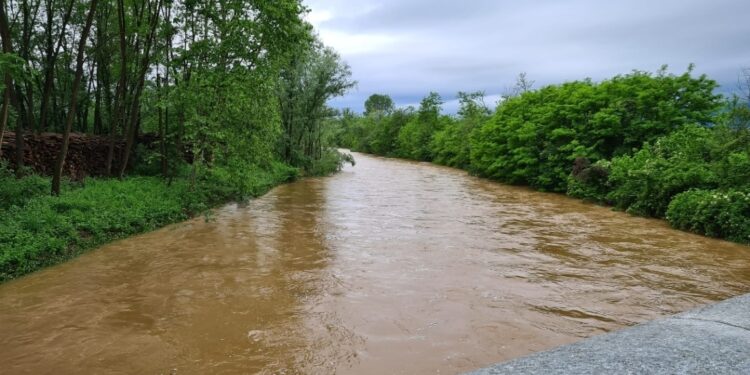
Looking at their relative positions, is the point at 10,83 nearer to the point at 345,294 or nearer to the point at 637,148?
the point at 345,294

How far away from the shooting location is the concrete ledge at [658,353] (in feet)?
13.8

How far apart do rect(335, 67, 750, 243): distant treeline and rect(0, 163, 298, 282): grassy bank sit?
12.7m

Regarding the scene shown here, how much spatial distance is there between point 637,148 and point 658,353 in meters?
18.0

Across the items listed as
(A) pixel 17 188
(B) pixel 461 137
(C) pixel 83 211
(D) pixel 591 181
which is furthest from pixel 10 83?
(B) pixel 461 137

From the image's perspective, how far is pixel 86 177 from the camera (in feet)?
46.9

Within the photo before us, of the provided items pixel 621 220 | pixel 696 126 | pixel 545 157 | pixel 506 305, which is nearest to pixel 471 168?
pixel 545 157

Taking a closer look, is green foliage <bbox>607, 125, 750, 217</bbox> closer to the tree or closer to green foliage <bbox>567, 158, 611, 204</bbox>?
green foliage <bbox>567, 158, 611, 204</bbox>

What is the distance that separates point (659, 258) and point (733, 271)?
1287 mm

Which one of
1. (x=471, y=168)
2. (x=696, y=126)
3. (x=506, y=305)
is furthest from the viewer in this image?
(x=471, y=168)

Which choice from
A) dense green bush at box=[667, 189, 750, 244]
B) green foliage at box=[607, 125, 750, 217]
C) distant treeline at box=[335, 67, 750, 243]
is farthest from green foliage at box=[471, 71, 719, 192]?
dense green bush at box=[667, 189, 750, 244]

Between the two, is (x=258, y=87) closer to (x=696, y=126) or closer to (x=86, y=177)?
(x=86, y=177)

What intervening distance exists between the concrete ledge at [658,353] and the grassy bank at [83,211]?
7858mm

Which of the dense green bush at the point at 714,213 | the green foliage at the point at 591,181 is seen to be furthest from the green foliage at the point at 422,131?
the dense green bush at the point at 714,213

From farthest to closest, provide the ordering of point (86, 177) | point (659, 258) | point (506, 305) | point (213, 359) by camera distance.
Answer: point (86, 177) → point (659, 258) → point (506, 305) → point (213, 359)
